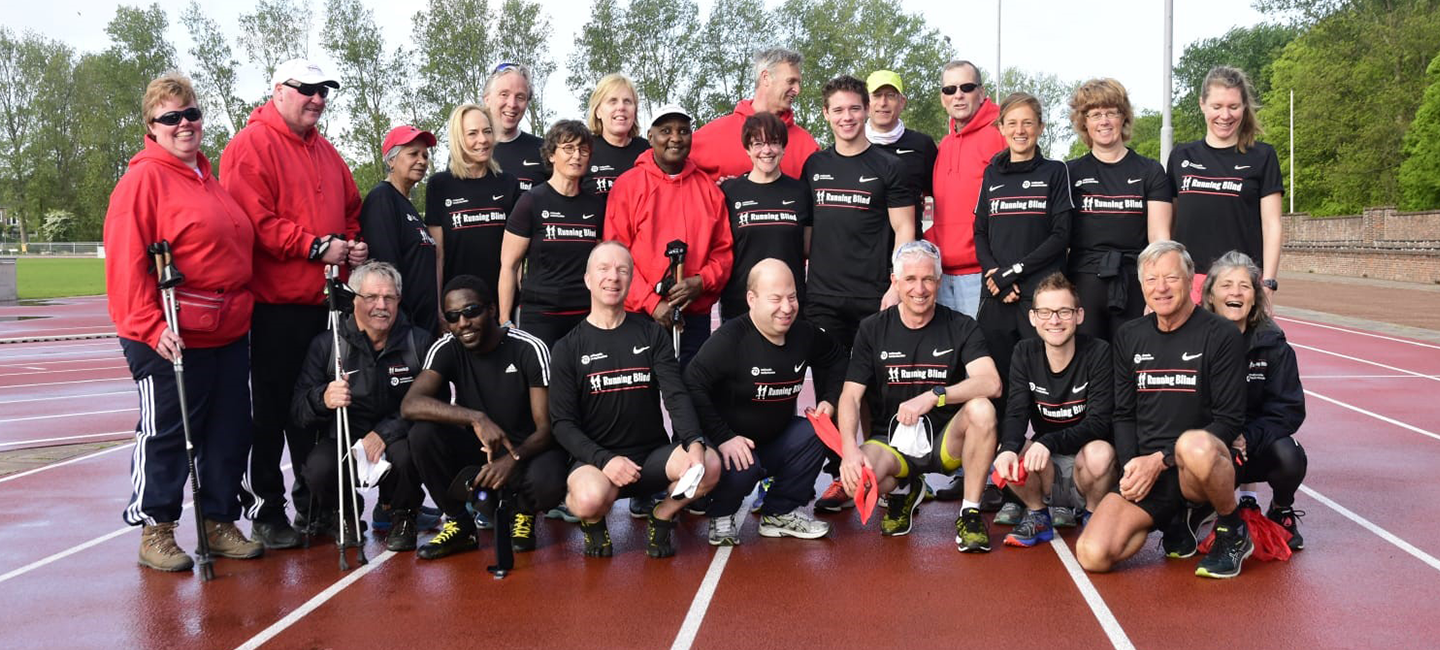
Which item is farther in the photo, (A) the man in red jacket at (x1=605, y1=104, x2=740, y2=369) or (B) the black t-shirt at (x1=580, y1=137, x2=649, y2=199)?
(B) the black t-shirt at (x1=580, y1=137, x2=649, y2=199)

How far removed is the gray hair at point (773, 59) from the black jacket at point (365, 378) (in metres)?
2.59

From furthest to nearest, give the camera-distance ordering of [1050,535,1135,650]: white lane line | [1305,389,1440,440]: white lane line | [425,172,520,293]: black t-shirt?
[1305,389,1440,440]: white lane line, [425,172,520,293]: black t-shirt, [1050,535,1135,650]: white lane line

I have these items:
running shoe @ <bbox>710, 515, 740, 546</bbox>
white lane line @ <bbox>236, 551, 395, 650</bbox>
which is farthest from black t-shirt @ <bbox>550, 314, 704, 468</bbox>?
white lane line @ <bbox>236, 551, 395, 650</bbox>

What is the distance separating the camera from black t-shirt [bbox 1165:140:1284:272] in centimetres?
628

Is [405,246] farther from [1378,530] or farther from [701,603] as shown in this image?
[1378,530]

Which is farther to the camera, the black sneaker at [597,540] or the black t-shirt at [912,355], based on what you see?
the black t-shirt at [912,355]

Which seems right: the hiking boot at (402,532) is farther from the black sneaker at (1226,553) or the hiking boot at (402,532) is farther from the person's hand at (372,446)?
the black sneaker at (1226,553)

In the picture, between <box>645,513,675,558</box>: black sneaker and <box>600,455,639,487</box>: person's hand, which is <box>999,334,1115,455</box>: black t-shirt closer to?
<box>645,513,675,558</box>: black sneaker

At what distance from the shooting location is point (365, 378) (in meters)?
5.75

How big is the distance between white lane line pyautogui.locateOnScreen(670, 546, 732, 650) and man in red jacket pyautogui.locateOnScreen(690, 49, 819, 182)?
8.02ft

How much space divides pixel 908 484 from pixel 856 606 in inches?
53.4

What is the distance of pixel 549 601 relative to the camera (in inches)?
189

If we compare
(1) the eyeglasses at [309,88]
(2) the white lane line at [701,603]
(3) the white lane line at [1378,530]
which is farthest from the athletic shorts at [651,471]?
(3) the white lane line at [1378,530]

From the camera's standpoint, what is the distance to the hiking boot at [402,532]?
18.7 feet
